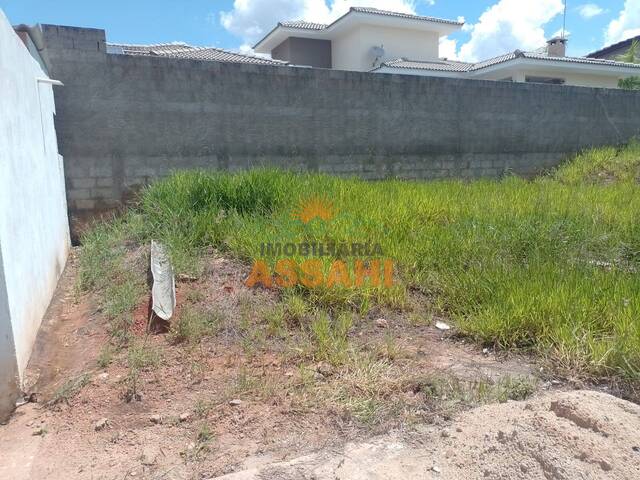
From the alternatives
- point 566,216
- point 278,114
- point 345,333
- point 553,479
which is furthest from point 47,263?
point 566,216

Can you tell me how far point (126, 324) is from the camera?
3115 mm

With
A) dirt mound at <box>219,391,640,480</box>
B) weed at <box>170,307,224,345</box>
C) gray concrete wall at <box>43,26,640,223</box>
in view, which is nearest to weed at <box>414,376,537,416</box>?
dirt mound at <box>219,391,640,480</box>

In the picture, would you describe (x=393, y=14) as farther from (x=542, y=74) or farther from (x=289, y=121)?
(x=289, y=121)

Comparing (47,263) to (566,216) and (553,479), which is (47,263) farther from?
(566,216)

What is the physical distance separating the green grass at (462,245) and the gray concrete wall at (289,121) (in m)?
0.94

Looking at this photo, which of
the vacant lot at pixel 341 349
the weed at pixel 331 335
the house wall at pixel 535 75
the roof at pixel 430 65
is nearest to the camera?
the vacant lot at pixel 341 349

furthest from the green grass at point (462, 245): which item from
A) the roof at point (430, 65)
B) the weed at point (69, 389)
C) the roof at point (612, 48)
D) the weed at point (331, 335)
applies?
the roof at point (612, 48)

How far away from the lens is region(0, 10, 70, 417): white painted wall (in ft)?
7.51

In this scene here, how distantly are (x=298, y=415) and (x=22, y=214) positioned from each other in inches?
82.4

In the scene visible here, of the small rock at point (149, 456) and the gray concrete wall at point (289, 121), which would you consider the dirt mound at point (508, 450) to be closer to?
the small rock at point (149, 456)

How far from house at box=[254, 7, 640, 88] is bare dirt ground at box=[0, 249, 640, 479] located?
14.5 meters

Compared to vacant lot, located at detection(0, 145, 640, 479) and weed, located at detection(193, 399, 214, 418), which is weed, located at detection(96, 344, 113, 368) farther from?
weed, located at detection(193, 399, 214, 418)

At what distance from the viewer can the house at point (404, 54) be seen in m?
16.1

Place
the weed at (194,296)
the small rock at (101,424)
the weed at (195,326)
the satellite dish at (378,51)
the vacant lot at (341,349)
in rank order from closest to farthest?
the vacant lot at (341,349)
the small rock at (101,424)
the weed at (195,326)
the weed at (194,296)
the satellite dish at (378,51)
